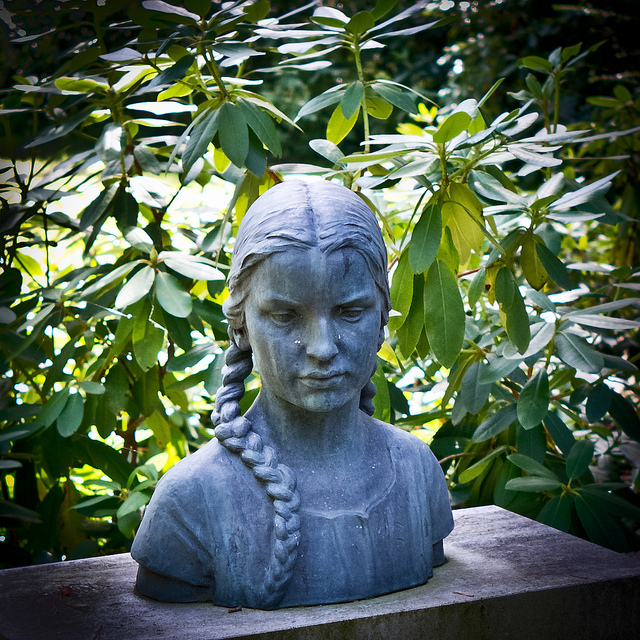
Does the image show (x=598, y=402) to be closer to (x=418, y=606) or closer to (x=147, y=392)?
(x=418, y=606)

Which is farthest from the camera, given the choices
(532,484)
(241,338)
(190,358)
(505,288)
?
(190,358)

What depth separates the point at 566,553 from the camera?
2.21 meters

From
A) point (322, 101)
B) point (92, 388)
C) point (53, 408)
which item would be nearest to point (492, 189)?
point (322, 101)

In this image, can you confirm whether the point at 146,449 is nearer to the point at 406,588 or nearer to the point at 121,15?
the point at 406,588

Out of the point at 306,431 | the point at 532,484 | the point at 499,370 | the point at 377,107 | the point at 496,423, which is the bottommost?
the point at 532,484

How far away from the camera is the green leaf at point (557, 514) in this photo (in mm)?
2510

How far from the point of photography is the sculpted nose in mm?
1742

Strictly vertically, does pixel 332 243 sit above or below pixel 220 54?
below

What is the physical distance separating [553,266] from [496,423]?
57 centimetres

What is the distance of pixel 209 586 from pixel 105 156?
140 cm

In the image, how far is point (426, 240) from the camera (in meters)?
2.24

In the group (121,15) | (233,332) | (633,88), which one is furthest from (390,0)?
(121,15)

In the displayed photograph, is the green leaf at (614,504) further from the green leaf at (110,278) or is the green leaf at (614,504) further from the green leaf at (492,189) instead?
the green leaf at (110,278)

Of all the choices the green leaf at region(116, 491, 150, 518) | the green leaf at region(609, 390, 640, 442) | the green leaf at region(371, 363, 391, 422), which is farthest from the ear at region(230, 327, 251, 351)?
the green leaf at region(609, 390, 640, 442)
